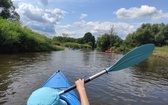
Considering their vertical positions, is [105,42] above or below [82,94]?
above

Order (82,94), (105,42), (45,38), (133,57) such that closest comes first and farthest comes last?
1. (82,94)
2. (133,57)
3. (45,38)
4. (105,42)

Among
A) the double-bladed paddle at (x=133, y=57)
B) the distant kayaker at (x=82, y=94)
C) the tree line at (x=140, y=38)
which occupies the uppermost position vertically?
the tree line at (x=140, y=38)

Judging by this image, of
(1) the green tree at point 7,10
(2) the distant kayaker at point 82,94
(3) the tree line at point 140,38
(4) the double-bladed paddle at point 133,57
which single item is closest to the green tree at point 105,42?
(3) the tree line at point 140,38

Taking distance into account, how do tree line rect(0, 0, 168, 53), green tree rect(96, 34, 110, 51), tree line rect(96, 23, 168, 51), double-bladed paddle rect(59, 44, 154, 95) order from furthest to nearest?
green tree rect(96, 34, 110, 51)
tree line rect(96, 23, 168, 51)
tree line rect(0, 0, 168, 53)
double-bladed paddle rect(59, 44, 154, 95)

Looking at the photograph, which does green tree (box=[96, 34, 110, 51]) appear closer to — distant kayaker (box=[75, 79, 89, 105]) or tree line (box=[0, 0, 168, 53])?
tree line (box=[0, 0, 168, 53])

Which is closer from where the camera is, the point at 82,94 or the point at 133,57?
the point at 82,94

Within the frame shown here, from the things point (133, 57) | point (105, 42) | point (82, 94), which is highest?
point (105, 42)

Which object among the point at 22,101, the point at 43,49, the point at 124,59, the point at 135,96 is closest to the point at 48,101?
the point at 124,59

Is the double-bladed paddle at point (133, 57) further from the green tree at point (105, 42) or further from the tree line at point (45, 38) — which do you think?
the green tree at point (105, 42)

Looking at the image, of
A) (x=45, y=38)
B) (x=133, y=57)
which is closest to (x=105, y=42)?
(x=45, y=38)

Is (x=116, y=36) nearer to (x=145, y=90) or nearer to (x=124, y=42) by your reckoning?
(x=124, y=42)

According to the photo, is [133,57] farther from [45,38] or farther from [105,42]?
[105,42]

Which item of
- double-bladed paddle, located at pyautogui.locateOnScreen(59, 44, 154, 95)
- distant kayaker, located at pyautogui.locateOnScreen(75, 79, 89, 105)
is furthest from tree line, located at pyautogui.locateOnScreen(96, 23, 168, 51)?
distant kayaker, located at pyautogui.locateOnScreen(75, 79, 89, 105)

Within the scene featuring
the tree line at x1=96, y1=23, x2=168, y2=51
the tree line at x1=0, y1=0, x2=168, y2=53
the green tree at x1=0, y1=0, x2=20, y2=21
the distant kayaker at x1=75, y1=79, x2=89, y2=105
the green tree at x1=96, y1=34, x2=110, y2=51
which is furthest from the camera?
the green tree at x1=96, y1=34, x2=110, y2=51
